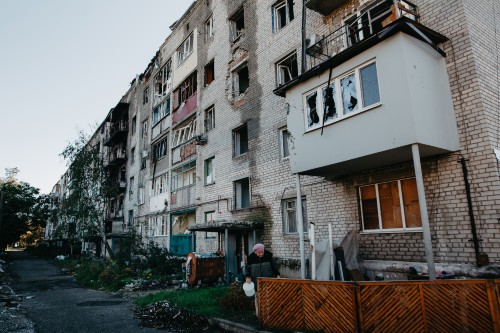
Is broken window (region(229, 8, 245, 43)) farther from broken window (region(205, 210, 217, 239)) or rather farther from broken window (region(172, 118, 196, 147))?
broken window (region(205, 210, 217, 239))

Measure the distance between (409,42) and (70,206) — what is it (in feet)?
78.2

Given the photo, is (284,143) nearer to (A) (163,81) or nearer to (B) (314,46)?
(B) (314,46)

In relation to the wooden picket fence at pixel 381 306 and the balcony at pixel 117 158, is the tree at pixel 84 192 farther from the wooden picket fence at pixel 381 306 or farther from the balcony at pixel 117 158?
the wooden picket fence at pixel 381 306

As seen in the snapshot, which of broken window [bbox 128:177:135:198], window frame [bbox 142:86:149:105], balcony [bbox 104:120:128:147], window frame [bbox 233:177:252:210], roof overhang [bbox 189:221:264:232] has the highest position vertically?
window frame [bbox 142:86:149:105]

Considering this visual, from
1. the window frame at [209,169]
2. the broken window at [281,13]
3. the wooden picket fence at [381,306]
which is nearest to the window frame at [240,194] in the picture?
the window frame at [209,169]

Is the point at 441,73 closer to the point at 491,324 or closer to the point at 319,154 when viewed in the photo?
the point at 319,154

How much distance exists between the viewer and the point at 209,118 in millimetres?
17281

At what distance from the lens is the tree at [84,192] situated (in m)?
22.4

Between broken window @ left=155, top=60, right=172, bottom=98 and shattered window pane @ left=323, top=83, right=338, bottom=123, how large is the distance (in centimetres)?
1608

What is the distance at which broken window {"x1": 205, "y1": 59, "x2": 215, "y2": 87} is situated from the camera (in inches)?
699

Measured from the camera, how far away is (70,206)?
76.9ft

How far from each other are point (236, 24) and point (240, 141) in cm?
615

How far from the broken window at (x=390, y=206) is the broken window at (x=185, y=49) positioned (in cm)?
1534

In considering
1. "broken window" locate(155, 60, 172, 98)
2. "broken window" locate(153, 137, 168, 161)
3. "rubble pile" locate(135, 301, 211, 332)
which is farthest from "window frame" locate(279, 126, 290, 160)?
"broken window" locate(155, 60, 172, 98)
